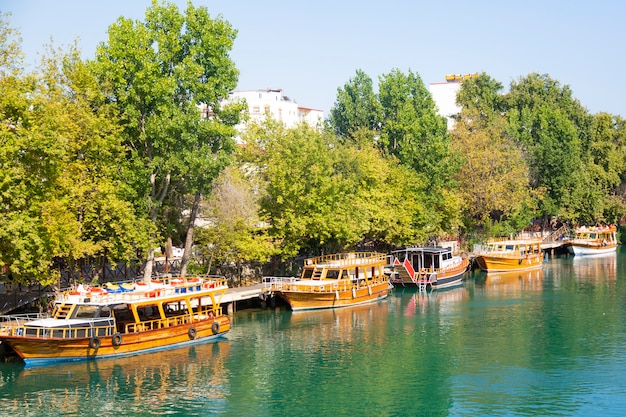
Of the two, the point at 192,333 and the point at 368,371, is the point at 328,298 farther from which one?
the point at 368,371

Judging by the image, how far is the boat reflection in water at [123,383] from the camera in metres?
36.8

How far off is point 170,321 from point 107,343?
15.5ft

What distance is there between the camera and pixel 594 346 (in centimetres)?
4706

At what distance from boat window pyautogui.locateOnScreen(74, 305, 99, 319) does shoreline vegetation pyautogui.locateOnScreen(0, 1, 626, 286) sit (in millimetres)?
3178

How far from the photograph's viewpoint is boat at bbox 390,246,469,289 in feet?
243

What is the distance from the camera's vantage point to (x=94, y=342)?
143 feet

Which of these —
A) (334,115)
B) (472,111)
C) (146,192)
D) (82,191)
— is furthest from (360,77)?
(82,191)

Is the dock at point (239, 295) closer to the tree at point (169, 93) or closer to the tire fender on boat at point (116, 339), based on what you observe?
the tree at point (169, 93)

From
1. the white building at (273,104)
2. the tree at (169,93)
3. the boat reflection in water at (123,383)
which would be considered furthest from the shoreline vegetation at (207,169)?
the white building at (273,104)

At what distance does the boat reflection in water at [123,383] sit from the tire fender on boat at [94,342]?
94 centimetres

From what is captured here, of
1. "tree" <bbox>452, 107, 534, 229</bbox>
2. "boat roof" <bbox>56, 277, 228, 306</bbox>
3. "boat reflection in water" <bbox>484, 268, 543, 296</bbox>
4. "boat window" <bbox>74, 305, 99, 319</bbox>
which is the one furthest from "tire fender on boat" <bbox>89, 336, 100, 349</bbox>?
"tree" <bbox>452, 107, 534, 229</bbox>

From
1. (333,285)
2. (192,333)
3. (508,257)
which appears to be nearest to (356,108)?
(508,257)

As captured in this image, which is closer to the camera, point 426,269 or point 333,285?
point 333,285

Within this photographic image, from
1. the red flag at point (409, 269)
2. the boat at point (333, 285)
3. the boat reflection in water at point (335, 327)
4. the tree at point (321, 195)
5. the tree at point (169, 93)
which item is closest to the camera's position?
the boat reflection in water at point (335, 327)
